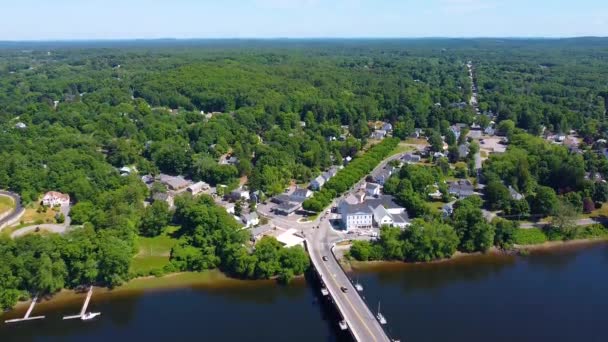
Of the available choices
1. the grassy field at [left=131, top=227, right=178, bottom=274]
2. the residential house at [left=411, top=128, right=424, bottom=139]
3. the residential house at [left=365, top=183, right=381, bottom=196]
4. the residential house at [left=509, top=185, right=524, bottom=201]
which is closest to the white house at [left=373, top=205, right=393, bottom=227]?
the residential house at [left=365, top=183, right=381, bottom=196]

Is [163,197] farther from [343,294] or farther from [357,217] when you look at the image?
[343,294]

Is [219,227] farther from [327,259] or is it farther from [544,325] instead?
[544,325]

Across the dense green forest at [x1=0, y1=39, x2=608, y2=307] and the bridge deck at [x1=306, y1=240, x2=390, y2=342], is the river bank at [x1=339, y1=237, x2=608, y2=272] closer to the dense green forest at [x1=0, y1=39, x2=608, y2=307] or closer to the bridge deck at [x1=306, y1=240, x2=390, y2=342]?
the dense green forest at [x1=0, y1=39, x2=608, y2=307]

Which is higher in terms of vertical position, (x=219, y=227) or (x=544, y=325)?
(x=219, y=227)

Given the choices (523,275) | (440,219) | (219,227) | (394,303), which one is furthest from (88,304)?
(523,275)

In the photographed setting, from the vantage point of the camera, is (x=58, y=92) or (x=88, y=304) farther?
(x=58, y=92)

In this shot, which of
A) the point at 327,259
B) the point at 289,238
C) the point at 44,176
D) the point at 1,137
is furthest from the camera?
the point at 1,137
